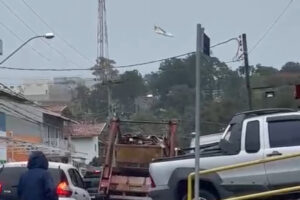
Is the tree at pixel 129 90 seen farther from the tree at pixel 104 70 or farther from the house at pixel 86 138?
the house at pixel 86 138

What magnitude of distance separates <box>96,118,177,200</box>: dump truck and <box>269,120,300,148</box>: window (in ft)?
25.6

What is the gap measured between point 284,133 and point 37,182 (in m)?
4.61

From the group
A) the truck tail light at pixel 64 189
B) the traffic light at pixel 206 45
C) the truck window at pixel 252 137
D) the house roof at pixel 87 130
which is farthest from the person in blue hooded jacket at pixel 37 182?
the house roof at pixel 87 130

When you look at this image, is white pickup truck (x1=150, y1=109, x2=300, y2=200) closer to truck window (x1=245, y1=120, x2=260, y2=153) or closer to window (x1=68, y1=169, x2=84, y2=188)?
truck window (x1=245, y1=120, x2=260, y2=153)

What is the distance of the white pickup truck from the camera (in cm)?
1351

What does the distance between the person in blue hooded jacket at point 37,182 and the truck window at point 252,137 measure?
386cm

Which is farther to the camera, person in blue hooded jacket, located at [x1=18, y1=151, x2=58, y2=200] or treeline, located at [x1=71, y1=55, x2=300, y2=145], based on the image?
treeline, located at [x1=71, y1=55, x2=300, y2=145]

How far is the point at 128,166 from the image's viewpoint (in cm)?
2216

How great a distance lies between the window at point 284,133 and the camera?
1384 centimetres

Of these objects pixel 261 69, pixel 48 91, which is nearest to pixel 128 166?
pixel 261 69

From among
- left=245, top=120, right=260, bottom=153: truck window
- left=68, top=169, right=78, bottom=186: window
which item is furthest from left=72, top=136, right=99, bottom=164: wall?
left=245, top=120, right=260, bottom=153: truck window

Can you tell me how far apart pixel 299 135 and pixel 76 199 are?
608 cm

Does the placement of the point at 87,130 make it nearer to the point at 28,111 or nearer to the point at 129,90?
the point at 129,90

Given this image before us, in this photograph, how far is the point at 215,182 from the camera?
1365 centimetres
